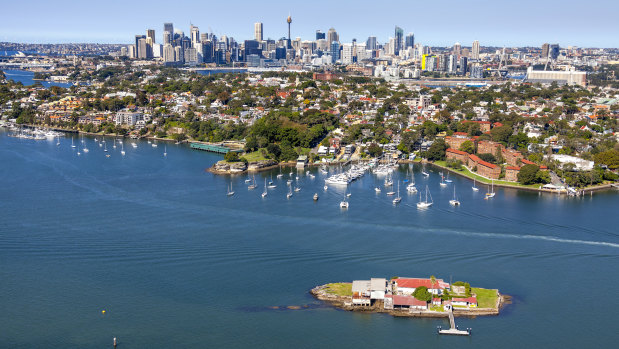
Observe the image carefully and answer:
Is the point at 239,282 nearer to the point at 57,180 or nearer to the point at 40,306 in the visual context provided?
the point at 40,306

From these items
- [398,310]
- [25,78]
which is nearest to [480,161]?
[398,310]

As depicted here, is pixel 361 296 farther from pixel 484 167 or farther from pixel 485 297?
pixel 484 167

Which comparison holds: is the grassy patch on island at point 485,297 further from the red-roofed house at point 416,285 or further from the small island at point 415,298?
the red-roofed house at point 416,285

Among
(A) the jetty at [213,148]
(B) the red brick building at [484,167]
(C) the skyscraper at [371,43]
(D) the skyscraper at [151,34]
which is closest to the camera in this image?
(B) the red brick building at [484,167]

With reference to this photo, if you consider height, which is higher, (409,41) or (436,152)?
(409,41)

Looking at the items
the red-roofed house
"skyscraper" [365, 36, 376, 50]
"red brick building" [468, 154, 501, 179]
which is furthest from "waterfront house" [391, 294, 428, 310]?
"skyscraper" [365, 36, 376, 50]

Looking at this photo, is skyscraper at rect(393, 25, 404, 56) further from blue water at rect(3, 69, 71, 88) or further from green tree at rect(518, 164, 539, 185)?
green tree at rect(518, 164, 539, 185)

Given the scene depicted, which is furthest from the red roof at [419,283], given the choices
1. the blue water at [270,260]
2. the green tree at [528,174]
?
the green tree at [528,174]
